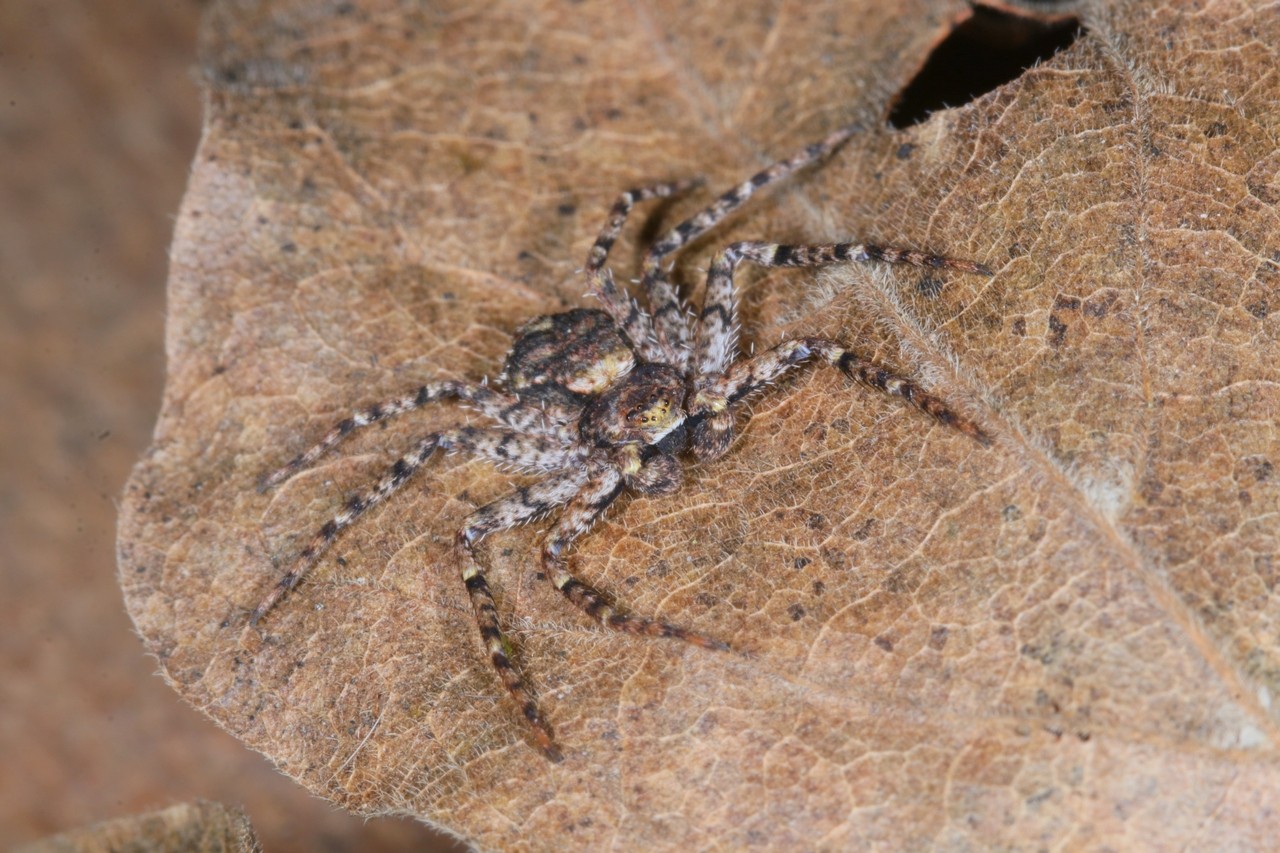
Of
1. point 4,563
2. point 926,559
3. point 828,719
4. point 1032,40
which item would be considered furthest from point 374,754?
point 1032,40

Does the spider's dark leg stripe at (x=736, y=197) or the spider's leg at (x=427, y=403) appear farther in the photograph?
the spider's dark leg stripe at (x=736, y=197)

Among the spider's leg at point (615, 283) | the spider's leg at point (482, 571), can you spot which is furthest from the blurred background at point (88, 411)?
the spider's leg at point (615, 283)

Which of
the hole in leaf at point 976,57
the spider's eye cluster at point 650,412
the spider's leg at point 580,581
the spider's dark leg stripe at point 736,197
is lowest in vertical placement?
the spider's leg at point 580,581

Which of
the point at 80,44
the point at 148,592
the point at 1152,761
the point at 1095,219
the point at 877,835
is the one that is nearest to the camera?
the point at 1152,761

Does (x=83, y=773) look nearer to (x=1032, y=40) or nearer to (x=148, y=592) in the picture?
(x=148, y=592)

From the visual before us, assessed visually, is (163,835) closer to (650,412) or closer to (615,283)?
(650,412)

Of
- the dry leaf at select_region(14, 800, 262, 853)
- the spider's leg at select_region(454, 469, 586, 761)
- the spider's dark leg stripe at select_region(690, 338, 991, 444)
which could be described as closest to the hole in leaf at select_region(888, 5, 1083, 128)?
the spider's dark leg stripe at select_region(690, 338, 991, 444)

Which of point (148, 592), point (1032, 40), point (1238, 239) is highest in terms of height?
point (148, 592)

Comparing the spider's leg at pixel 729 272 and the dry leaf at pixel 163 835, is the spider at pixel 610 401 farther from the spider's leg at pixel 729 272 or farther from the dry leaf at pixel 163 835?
the dry leaf at pixel 163 835
